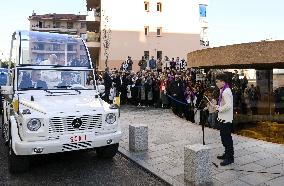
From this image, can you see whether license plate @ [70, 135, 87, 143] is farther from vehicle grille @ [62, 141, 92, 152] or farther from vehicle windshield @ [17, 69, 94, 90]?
vehicle windshield @ [17, 69, 94, 90]

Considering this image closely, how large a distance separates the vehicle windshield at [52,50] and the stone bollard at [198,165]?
151 inches

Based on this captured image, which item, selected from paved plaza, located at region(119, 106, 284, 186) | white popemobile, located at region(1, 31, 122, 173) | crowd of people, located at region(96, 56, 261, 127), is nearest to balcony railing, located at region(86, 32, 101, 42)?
crowd of people, located at region(96, 56, 261, 127)

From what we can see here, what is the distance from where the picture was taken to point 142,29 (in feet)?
128

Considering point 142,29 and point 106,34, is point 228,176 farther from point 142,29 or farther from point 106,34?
point 142,29

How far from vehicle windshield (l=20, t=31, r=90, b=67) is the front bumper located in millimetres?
2260

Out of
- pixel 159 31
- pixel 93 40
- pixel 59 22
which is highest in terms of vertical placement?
pixel 59 22

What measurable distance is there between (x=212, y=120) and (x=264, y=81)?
356 centimetres

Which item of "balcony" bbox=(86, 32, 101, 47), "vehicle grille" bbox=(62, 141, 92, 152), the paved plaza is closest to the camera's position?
the paved plaza

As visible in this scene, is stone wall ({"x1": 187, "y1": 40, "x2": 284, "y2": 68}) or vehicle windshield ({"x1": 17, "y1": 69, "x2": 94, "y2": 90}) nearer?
vehicle windshield ({"x1": 17, "y1": 69, "x2": 94, "y2": 90})

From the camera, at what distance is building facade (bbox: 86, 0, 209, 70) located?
37875 mm

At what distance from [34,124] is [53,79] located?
187 centimetres

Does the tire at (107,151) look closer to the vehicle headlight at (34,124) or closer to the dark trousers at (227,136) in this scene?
the vehicle headlight at (34,124)

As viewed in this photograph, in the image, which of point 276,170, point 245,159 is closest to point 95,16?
point 245,159

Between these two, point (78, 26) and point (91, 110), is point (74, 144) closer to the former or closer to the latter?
point (91, 110)
